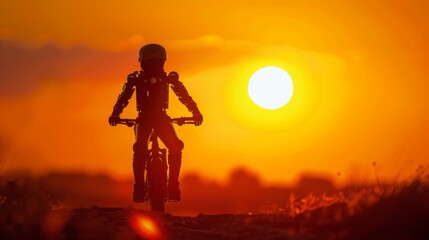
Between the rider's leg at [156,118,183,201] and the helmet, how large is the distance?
111 cm

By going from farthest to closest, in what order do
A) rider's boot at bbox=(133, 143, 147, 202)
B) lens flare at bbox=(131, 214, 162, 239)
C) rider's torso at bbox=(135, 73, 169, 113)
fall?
1. rider's torso at bbox=(135, 73, 169, 113)
2. rider's boot at bbox=(133, 143, 147, 202)
3. lens flare at bbox=(131, 214, 162, 239)

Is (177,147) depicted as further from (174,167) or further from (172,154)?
(174,167)

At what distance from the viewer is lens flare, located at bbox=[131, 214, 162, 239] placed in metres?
12.6

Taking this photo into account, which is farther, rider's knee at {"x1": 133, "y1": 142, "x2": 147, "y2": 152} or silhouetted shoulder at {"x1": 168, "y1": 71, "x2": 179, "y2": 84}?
silhouetted shoulder at {"x1": 168, "y1": 71, "x2": 179, "y2": 84}

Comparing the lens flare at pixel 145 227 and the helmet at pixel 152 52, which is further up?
the helmet at pixel 152 52

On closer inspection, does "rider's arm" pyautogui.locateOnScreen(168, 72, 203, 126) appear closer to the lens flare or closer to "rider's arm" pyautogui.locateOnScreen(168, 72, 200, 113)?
"rider's arm" pyautogui.locateOnScreen(168, 72, 200, 113)

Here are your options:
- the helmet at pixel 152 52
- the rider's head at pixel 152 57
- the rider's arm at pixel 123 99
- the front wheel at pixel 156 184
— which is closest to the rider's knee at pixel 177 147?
the front wheel at pixel 156 184

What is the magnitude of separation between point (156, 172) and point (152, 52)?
194 cm

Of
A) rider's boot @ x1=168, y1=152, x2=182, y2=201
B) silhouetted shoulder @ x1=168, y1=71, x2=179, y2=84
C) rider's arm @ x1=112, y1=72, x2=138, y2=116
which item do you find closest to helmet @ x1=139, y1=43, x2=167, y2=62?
silhouetted shoulder @ x1=168, y1=71, x2=179, y2=84

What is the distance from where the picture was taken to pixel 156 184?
16.5 meters

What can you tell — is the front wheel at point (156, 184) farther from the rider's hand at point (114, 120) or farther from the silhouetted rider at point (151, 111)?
the rider's hand at point (114, 120)

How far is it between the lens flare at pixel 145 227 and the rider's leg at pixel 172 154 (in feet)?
9.03

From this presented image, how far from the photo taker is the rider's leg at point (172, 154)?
16.7 metres

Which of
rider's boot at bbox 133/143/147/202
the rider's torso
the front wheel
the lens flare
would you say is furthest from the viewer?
the rider's torso
